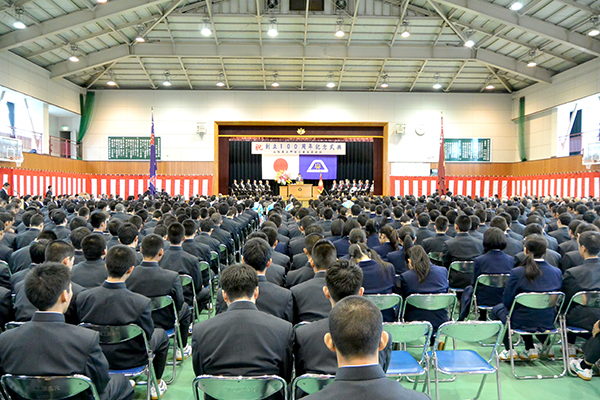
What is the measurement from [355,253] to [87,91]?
2508 centimetres

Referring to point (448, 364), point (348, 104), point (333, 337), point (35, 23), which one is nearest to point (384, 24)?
point (348, 104)

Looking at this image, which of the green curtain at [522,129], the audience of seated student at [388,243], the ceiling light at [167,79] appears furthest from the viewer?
the green curtain at [522,129]

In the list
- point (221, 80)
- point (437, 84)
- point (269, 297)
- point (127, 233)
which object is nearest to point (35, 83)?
point (221, 80)

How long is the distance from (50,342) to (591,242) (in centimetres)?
471

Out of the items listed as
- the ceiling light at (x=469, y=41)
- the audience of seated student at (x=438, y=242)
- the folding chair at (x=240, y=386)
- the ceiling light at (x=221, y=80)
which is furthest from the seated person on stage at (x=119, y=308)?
the ceiling light at (x=221, y=80)

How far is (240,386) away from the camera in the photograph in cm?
236

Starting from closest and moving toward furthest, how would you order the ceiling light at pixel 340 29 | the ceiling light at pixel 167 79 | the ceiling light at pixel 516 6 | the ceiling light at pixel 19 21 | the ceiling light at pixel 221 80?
the ceiling light at pixel 19 21 → the ceiling light at pixel 516 6 → the ceiling light at pixel 340 29 → the ceiling light at pixel 167 79 → the ceiling light at pixel 221 80

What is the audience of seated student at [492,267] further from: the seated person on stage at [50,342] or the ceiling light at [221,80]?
the ceiling light at [221,80]

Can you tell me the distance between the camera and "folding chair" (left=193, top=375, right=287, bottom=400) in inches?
91.9

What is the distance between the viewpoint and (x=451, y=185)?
84.6 ft

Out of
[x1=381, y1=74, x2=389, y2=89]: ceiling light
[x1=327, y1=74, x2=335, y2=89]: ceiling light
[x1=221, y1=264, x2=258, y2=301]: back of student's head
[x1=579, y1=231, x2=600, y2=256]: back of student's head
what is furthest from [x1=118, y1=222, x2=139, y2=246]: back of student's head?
[x1=381, y1=74, x2=389, y2=89]: ceiling light

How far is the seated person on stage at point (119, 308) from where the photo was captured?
10.6ft

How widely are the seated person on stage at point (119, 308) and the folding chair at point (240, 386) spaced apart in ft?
3.41

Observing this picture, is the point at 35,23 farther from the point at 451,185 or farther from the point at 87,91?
the point at 451,185
